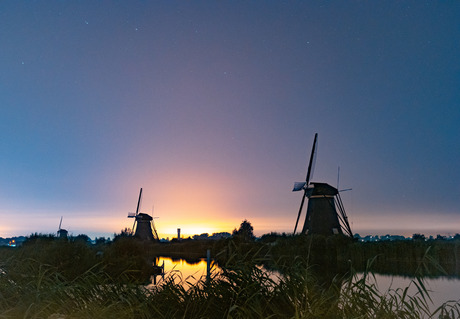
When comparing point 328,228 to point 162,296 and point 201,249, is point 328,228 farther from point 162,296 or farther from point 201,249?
point 162,296

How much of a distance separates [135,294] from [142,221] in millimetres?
71276

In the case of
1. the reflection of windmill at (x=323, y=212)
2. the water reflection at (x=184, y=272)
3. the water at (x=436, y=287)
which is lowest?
the water at (x=436, y=287)

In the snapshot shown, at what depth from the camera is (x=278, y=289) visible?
5.43m

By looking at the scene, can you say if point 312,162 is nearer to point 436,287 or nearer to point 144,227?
point 436,287

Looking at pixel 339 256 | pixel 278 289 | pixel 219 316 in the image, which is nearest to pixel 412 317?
pixel 278 289

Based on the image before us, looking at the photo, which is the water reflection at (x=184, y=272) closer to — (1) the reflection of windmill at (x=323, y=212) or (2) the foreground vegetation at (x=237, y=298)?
(2) the foreground vegetation at (x=237, y=298)

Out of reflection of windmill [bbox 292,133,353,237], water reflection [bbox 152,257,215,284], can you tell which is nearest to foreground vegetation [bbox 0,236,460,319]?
water reflection [bbox 152,257,215,284]

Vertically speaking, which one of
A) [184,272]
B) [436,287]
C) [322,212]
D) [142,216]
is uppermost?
[142,216]

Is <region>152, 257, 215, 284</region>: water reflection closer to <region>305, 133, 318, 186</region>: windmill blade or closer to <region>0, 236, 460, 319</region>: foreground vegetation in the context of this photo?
<region>0, 236, 460, 319</region>: foreground vegetation

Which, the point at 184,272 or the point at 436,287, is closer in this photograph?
the point at 436,287

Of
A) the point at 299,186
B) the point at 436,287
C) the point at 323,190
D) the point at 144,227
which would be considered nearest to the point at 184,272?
the point at 436,287

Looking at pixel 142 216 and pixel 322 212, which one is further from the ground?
pixel 142 216

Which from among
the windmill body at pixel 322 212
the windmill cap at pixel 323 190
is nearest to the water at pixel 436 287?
the windmill body at pixel 322 212

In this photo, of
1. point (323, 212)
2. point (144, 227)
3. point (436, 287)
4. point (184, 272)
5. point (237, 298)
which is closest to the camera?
point (237, 298)
